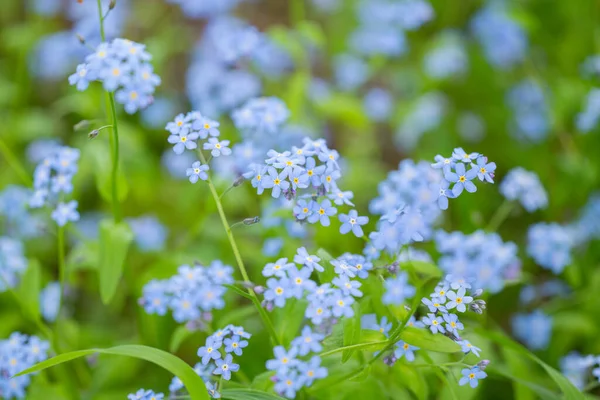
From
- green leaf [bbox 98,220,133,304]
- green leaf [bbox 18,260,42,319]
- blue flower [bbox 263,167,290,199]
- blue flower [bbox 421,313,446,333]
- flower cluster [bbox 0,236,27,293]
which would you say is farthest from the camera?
flower cluster [bbox 0,236,27,293]

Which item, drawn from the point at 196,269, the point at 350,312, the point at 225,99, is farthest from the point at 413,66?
the point at 350,312

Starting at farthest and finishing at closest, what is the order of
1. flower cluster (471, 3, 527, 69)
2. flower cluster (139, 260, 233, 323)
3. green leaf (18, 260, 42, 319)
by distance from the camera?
flower cluster (471, 3, 527, 69)
green leaf (18, 260, 42, 319)
flower cluster (139, 260, 233, 323)

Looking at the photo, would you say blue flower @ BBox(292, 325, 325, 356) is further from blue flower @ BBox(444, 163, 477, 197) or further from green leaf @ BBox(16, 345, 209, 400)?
blue flower @ BBox(444, 163, 477, 197)

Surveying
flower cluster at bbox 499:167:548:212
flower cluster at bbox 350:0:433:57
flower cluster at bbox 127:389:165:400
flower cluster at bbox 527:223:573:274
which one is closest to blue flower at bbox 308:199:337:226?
flower cluster at bbox 127:389:165:400

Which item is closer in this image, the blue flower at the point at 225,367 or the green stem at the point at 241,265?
the blue flower at the point at 225,367

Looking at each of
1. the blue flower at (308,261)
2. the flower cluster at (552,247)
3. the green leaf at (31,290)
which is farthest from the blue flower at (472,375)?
the green leaf at (31,290)

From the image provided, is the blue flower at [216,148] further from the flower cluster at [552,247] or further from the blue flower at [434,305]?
the flower cluster at [552,247]
